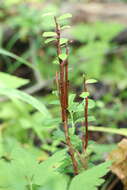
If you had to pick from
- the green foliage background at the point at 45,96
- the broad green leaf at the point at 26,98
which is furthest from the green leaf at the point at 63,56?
the broad green leaf at the point at 26,98

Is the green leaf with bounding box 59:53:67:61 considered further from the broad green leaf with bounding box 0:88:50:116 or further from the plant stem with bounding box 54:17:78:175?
the broad green leaf with bounding box 0:88:50:116

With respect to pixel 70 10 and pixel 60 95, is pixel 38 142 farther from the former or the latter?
pixel 70 10

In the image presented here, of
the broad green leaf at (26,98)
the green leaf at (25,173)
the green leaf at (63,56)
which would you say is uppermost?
the green leaf at (63,56)

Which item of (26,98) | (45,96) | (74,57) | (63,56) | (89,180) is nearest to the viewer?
(89,180)

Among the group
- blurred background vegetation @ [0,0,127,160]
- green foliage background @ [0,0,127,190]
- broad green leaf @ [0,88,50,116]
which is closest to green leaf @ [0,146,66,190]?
green foliage background @ [0,0,127,190]

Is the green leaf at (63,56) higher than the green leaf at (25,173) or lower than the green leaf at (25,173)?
higher

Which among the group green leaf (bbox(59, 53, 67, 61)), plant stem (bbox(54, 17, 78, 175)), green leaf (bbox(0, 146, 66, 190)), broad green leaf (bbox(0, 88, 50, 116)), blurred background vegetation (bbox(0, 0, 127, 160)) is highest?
green leaf (bbox(59, 53, 67, 61))

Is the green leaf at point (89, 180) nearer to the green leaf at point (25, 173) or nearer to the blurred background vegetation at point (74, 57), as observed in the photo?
the green leaf at point (25, 173)

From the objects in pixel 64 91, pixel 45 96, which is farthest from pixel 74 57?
pixel 64 91

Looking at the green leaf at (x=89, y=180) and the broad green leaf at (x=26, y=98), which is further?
the broad green leaf at (x=26, y=98)

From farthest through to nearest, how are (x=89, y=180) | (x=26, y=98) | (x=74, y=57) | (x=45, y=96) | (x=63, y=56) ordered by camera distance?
(x=74, y=57) → (x=45, y=96) → (x=26, y=98) → (x=63, y=56) → (x=89, y=180)

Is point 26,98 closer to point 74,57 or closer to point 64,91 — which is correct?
point 64,91
